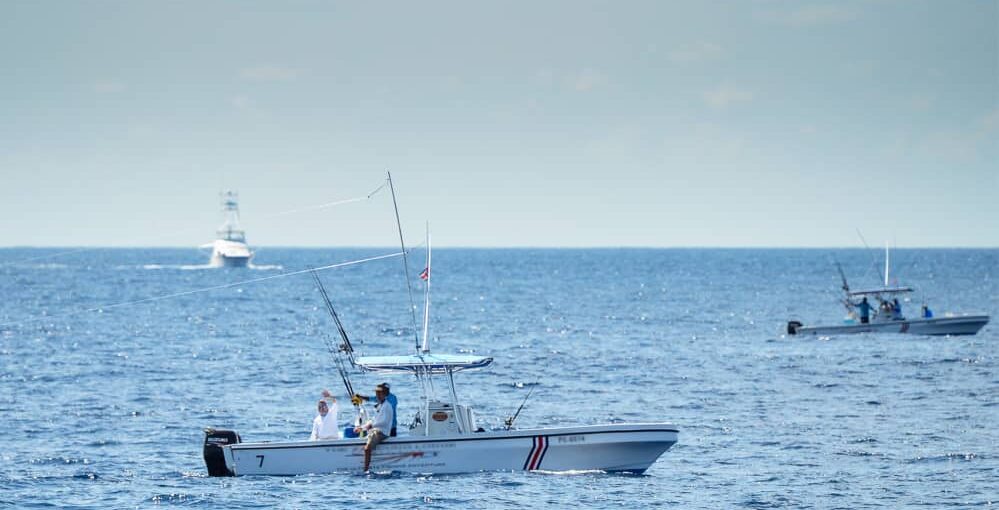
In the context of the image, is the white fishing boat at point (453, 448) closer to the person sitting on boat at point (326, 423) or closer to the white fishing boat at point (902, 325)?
the person sitting on boat at point (326, 423)

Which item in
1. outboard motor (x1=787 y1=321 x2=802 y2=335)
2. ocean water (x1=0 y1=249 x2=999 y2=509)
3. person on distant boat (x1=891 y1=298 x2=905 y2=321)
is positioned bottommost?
ocean water (x1=0 y1=249 x2=999 y2=509)

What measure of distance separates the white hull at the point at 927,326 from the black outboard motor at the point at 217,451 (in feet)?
144

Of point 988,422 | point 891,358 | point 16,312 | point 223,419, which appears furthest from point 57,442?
point 16,312

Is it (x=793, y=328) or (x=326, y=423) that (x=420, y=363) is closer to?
(x=326, y=423)

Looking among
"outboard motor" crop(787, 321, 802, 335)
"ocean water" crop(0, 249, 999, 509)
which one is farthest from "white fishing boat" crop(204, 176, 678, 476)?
"outboard motor" crop(787, 321, 802, 335)

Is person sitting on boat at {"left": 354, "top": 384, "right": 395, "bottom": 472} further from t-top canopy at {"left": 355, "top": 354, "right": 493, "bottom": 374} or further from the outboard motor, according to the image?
the outboard motor

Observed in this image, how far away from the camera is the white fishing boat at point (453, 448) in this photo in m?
29.4

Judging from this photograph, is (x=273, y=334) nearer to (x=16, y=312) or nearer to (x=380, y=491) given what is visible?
(x=16, y=312)

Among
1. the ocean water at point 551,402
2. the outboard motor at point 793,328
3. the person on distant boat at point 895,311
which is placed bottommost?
the ocean water at point 551,402

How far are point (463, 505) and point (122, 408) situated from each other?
Answer: 1922 cm

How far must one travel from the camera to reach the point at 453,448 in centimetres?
2950

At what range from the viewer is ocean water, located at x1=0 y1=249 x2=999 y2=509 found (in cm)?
2847

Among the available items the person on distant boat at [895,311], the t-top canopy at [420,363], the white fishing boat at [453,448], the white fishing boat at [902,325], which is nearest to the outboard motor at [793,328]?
the white fishing boat at [902,325]

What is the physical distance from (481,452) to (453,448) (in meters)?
0.65
